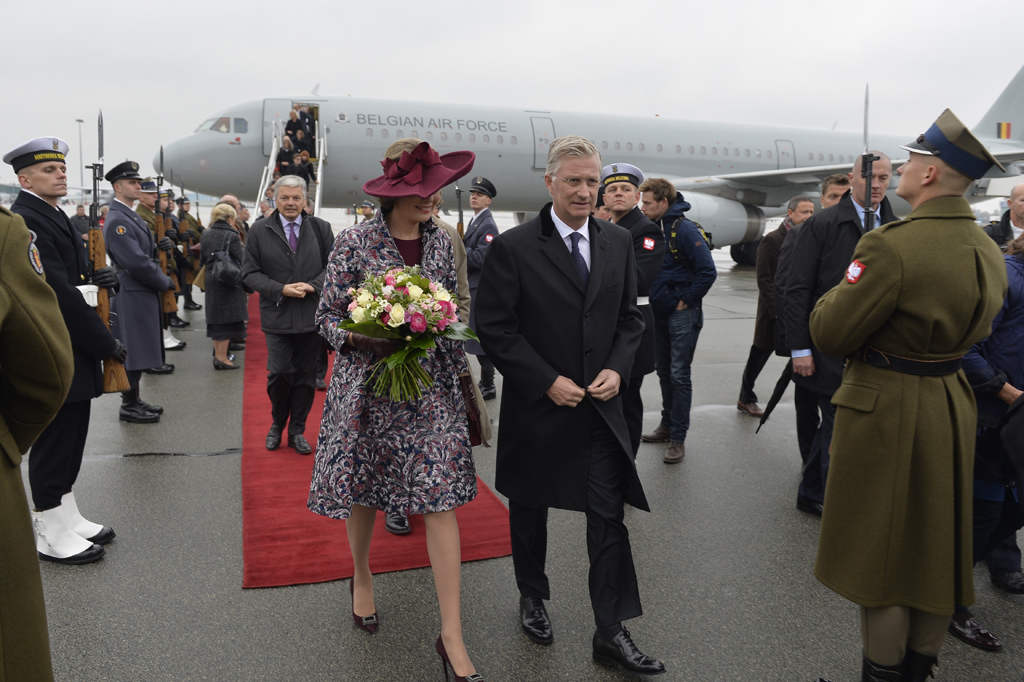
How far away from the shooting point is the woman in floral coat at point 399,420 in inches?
104

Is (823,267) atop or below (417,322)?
atop

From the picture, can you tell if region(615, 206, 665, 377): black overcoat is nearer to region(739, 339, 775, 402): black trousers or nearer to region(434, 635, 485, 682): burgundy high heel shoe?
region(739, 339, 775, 402): black trousers

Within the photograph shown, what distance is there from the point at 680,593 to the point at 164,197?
887cm

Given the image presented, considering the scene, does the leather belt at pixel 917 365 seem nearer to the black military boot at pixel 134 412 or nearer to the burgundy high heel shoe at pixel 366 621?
the burgundy high heel shoe at pixel 366 621

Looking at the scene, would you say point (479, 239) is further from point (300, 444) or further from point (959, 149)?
point (959, 149)

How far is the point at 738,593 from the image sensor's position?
3.25m

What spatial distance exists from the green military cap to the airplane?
45.1 ft

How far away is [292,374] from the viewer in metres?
5.12

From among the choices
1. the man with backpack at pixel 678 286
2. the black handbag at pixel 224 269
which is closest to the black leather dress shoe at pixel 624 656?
the man with backpack at pixel 678 286

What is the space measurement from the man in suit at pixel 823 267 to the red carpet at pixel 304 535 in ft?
6.12

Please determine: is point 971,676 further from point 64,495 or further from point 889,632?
point 64,495

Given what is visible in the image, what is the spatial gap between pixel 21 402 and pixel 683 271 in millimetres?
4093

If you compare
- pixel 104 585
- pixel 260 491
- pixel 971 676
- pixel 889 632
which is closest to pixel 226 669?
pixel 104 585

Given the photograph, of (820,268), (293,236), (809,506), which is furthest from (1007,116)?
(293,236)
